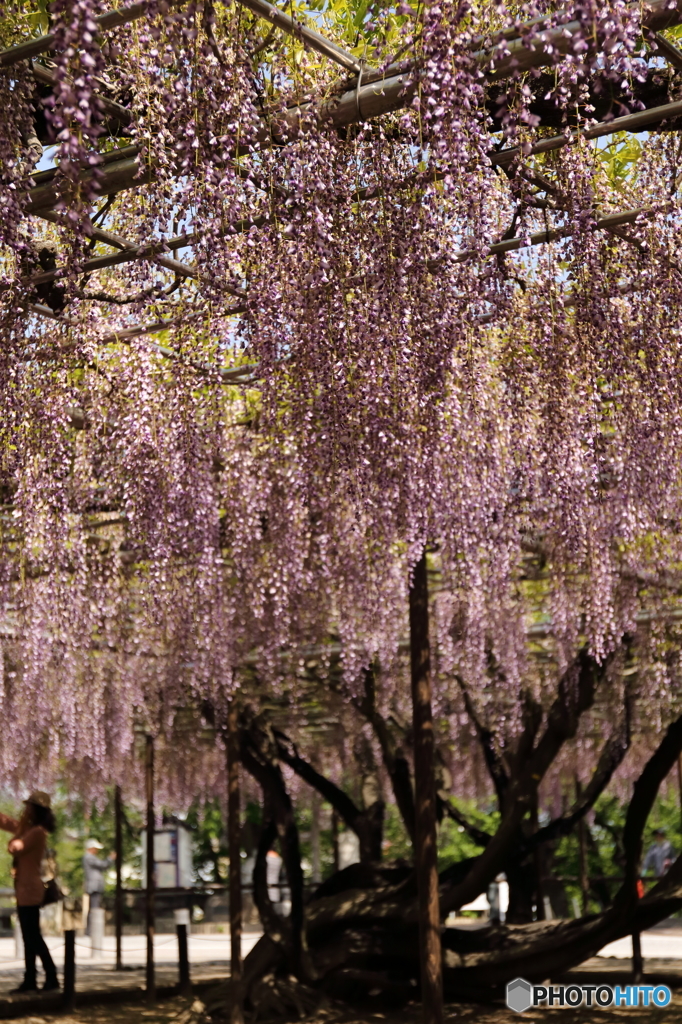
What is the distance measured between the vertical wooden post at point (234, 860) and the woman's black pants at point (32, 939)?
1.67m

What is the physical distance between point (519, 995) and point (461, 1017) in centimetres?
47

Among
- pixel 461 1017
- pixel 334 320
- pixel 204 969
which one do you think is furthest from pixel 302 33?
pixel 204 969

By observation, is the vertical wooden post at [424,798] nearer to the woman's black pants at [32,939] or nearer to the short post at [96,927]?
the woman's black pants at [32,939]

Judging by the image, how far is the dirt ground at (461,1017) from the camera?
789 cm

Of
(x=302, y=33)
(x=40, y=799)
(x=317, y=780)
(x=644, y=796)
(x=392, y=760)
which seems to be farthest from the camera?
(x=317, y=780)

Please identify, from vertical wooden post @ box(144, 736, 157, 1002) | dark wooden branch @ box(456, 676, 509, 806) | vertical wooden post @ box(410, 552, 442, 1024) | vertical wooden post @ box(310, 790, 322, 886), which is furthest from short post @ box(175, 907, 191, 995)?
vertical wooden post @ box(310, 790, 322, 886)

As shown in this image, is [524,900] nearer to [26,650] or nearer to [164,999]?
[164,999]

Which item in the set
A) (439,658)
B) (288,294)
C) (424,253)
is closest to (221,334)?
(288,294)

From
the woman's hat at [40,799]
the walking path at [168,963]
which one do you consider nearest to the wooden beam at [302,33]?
the woman's hat at [40,799]

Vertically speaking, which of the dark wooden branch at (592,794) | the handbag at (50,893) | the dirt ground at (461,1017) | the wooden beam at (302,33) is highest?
the wooden beam at (302,33)

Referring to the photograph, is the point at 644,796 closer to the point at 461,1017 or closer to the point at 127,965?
the point at 461,1017

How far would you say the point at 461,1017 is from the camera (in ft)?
26.8

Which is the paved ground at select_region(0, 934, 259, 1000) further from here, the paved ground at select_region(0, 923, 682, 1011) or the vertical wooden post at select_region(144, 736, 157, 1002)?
the vertical wooden post at select_region(144, 736, 157, 1002)

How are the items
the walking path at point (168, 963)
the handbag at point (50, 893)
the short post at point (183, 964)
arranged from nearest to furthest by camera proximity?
the handbag at point (50, 893) → the short post at point (183, 964) → the walking path at point (168, 963)
